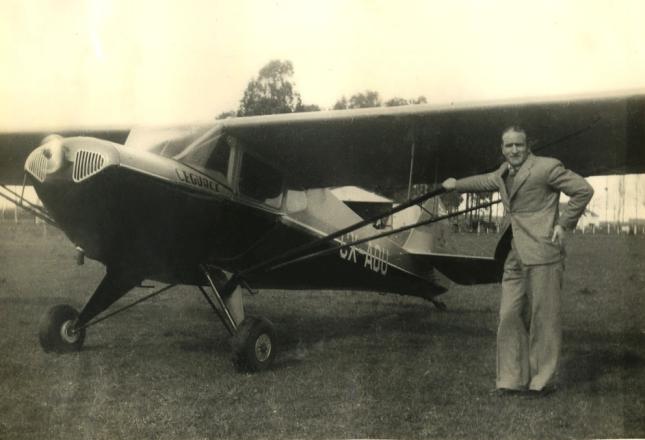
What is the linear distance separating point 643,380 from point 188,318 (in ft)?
18.4

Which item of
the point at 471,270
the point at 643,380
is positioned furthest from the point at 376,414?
the point at 471,270

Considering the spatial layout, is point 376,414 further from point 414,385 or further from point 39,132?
point 39,132

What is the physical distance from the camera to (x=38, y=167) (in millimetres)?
4391

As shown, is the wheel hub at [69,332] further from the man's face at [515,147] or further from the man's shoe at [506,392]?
the man's face at [515,147]

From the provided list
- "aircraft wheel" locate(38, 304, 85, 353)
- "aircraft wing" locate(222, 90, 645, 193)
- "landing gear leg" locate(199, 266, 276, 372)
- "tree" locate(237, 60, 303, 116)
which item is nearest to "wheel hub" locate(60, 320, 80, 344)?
"aircraft wheel" locate(38, 304, 85, 353)

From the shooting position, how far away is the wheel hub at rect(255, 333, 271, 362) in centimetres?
538

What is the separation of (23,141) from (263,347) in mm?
4100

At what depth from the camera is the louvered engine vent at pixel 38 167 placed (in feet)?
14.3

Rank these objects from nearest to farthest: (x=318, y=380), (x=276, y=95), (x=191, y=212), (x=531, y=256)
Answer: (x=531, y=256), (x=318, y=380), (x=191, y=212), (x=276, y=95)

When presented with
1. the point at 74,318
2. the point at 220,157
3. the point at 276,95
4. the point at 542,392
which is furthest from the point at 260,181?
the point at 276,95

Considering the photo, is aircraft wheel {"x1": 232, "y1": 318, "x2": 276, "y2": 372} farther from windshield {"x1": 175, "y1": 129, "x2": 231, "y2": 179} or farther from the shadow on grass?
the shadow on grass

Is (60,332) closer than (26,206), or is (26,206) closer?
(60,332)

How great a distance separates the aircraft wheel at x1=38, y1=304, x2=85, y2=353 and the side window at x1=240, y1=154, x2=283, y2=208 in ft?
7.37

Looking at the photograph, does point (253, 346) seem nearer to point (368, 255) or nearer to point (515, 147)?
point (368, 255)
